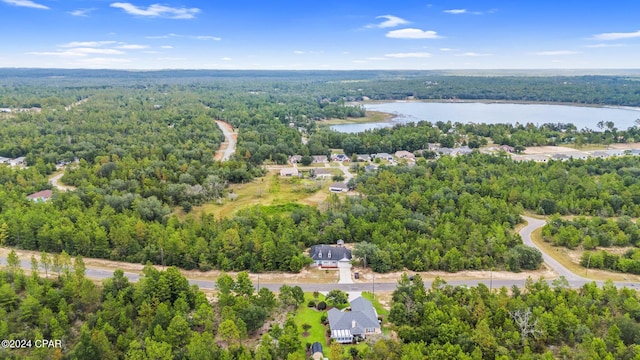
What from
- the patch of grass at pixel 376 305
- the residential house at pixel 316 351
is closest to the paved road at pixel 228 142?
the patch of grass at pixel 376 305

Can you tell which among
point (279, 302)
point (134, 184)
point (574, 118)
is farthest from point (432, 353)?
point (574, 118)

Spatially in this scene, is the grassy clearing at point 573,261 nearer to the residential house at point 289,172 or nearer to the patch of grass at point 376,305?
the patch of grass at point 376,305

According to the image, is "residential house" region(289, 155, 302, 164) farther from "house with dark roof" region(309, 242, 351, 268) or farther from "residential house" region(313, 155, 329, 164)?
"house with dark roof" region(309, 242, 351, 268)

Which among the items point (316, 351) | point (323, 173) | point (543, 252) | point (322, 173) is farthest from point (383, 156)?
point (316, 351)

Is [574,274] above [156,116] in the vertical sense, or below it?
below

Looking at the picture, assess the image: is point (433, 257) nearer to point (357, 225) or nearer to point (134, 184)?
point (357, 225)

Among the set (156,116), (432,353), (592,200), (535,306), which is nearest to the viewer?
(432,353)

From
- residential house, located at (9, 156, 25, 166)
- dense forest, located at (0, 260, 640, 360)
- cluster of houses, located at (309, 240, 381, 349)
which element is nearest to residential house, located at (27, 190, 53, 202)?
dense forest, located at (0, 260, 640, 360)
